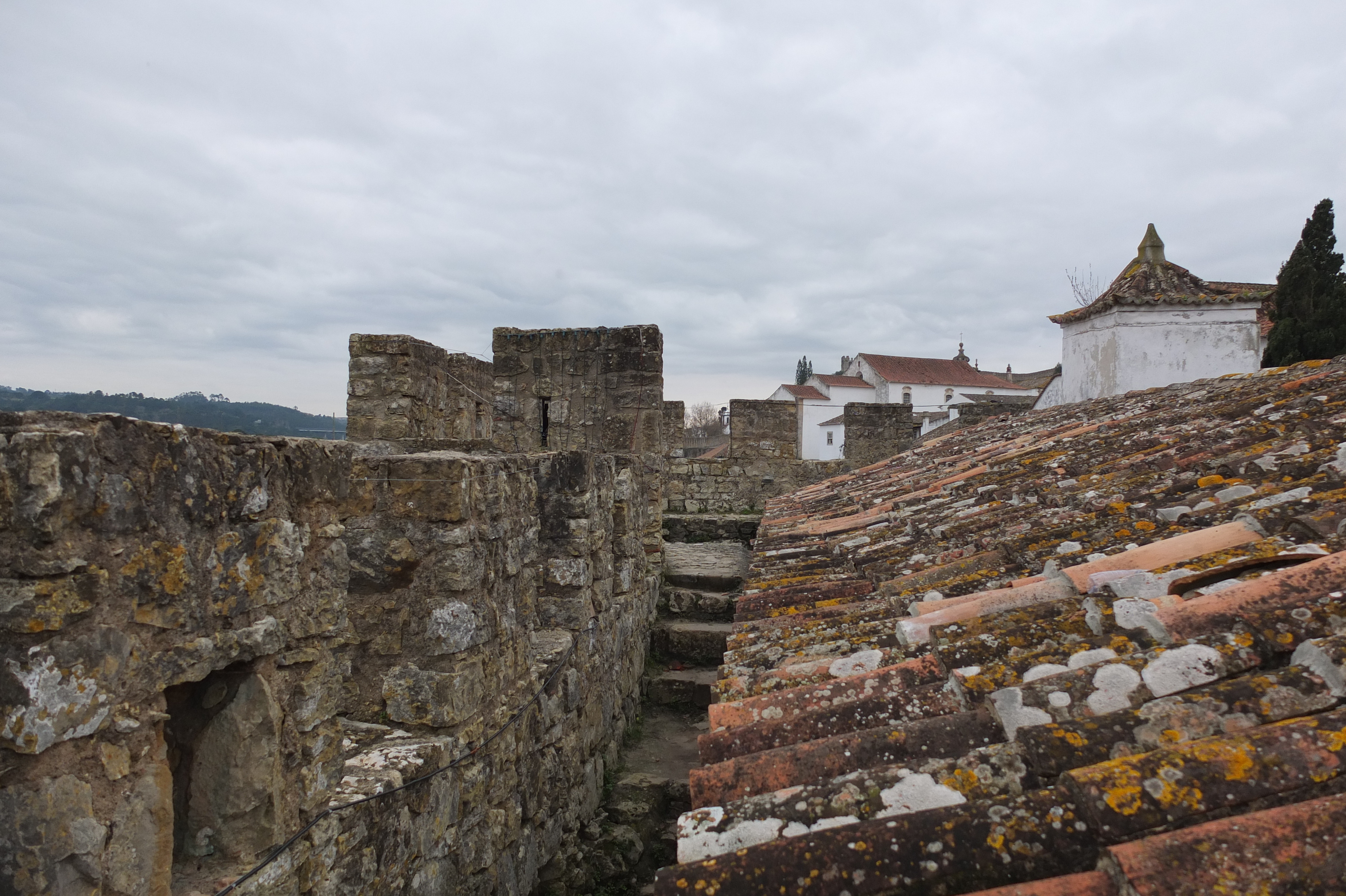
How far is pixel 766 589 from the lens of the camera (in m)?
4.13

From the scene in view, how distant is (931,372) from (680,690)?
42.2 m

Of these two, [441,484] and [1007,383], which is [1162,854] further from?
[1007,383]

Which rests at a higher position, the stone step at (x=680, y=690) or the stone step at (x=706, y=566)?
the stone step at (x=706, y=566)

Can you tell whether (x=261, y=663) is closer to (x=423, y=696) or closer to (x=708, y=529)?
(x=423, y=696)

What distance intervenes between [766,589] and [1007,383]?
48.7 m

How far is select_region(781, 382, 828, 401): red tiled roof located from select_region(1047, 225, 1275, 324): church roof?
3029 cm

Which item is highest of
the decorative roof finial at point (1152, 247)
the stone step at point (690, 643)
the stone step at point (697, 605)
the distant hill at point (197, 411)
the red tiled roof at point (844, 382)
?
the red tiled roof at point (844, 382)

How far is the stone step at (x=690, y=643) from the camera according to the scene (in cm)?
700

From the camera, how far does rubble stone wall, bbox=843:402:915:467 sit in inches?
529

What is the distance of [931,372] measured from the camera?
45531 mm

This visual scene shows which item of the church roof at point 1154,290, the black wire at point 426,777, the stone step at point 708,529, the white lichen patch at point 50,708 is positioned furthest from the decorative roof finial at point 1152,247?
the white lichen patch at point 50,708

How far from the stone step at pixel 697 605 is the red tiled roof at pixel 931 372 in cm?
3774

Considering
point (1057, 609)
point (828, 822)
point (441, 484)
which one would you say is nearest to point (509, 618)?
point (441, 484)

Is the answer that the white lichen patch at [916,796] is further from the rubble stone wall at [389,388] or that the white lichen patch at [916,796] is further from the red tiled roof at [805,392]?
the red tiled roof at [805,392]
